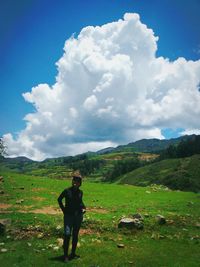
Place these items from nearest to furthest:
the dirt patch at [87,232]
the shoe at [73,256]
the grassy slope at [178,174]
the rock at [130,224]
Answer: the shoe at [73,256] < the dirt patch at [87,232] < the rock at [130,224] < the grassy slope at [178,174]

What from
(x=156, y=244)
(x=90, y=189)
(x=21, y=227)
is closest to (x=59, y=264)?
(x=156, y=244)

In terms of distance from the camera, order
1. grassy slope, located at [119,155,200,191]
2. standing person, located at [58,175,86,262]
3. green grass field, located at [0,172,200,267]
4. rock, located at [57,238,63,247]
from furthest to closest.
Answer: grassy slope, located at [119,155,200,191] → rock, located at [57,238,63,247] → green grass field, located at [0,172,200,267] → standing person, located at [58,175,86,262]

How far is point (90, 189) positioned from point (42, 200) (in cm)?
1378

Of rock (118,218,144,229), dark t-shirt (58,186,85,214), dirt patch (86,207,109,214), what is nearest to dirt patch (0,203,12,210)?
dirt patch (86,207,109,214)

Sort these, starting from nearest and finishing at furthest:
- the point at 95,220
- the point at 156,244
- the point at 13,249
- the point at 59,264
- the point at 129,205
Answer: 1. the point at 59,264
2. the point at 13,249
3. the point at 156,244
4. the point at 95,220
5. the point at 129,205

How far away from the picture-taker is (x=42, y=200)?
38469mm

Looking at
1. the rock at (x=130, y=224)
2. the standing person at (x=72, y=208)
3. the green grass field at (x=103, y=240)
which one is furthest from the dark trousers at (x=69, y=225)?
the rock at (x=130, y=224)

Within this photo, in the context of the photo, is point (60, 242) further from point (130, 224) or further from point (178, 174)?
point (178, 174)

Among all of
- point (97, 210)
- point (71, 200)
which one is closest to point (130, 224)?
point (71, 200)

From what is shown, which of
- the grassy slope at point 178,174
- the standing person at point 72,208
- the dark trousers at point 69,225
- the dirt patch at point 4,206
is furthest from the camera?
the grassy slope at point 178,174

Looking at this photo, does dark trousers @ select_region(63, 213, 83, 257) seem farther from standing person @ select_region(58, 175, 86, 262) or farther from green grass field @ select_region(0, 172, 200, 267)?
green grass field @ select_region(0, 172, 200, 267)

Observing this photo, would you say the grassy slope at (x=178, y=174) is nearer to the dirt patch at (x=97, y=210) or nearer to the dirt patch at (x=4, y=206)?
the dirt patch at (x=97, y=210)

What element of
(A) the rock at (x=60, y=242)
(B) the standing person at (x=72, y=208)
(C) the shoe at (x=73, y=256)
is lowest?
(C) the shoe at (x=73, y=256)

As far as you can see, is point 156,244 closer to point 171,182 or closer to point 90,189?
point 90,189
